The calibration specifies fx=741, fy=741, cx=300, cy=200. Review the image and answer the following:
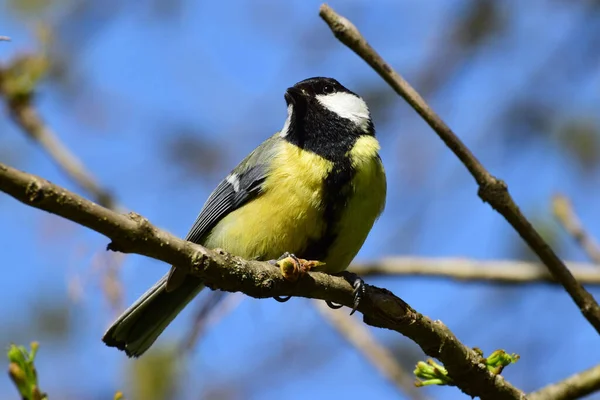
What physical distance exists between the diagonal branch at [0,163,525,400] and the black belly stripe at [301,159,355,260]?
68 cm

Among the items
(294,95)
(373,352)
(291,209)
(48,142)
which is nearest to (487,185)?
(291,209)

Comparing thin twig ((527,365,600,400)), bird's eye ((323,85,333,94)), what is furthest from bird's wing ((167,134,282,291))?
thin twig ((527,365,600,400))

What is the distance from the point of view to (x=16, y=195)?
1.54 meters

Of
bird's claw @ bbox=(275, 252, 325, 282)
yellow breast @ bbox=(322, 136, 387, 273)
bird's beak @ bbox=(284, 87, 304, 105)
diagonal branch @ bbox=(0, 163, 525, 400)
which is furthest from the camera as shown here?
bird's beak @ bbox=(284, 87, 304, 105)

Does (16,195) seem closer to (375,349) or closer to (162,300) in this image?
(162,300)

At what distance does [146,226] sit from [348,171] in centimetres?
162

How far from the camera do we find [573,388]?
2.67 meters

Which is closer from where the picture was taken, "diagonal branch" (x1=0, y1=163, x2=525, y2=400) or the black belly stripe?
"diagonal branch" (x1=0, y1=163, x2=525, y2=400)

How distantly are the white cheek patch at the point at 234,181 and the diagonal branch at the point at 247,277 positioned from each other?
3.83ft

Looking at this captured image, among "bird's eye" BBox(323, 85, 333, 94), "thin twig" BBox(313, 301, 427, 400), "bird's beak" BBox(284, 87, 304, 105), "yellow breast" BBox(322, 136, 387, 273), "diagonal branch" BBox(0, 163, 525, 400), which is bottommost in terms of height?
A: "diagonal branch" BBox(0, 163, 525, 400)

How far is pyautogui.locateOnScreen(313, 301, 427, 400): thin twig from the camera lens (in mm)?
3539

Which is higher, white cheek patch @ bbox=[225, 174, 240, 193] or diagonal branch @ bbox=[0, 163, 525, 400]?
white cheek patch @ bbox=[225, 174, 240, 193]

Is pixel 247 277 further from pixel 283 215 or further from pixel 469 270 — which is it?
pixel 469 270

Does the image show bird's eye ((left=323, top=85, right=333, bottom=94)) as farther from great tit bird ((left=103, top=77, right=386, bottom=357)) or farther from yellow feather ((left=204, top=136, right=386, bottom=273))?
yellow feather ((left=204, top=136, right=386, bottom=273))
